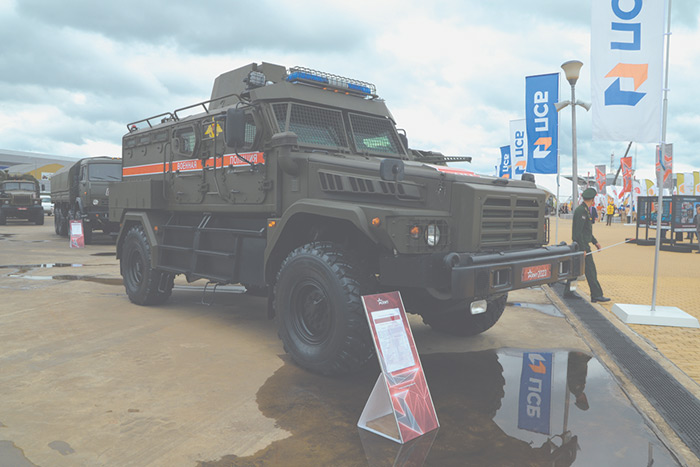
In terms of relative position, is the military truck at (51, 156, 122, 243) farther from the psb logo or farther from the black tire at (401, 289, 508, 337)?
the psb logo

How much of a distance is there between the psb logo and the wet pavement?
10.3 feet

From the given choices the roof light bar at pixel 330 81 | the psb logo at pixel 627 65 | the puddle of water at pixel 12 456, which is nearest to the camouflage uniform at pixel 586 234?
the psb logo at pixel 627 65

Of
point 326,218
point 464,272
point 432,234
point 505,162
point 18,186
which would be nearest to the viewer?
point 464,272

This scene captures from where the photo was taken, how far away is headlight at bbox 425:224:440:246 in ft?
13.0

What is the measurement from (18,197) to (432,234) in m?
26.6

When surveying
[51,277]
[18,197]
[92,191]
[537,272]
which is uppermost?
[92,191]

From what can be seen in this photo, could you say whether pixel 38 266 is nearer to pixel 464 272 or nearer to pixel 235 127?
pixel 235 127

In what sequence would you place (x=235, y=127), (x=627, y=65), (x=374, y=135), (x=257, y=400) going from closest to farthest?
(x=257, y=400) < (x=235, y=127) < (x=374, y=135) < (x=627, y=65)

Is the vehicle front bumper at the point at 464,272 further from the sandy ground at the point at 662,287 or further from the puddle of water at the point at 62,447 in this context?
A: the puddle of water at the point at 62,447

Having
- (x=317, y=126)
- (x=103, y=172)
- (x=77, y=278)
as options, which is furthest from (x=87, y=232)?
(x=317, y=126)

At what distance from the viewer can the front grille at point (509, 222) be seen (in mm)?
4227

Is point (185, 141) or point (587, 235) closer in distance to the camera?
point (185, 141)

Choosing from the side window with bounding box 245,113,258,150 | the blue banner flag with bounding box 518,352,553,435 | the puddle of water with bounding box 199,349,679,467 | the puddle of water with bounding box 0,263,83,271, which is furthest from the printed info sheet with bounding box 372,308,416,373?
the puddle of water with bounding box 0,263,83,271

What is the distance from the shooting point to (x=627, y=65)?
691 cm
